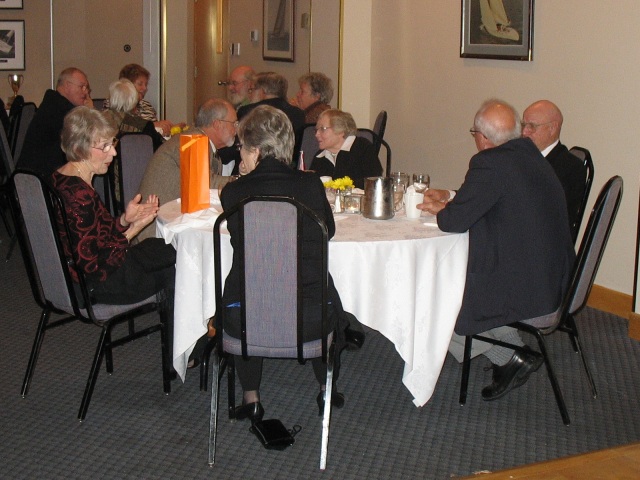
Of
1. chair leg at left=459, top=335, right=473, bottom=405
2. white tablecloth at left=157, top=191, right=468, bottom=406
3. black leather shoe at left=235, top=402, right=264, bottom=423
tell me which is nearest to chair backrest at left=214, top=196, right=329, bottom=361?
white tablecloth at left=157, top=191, right=468, bottom=406

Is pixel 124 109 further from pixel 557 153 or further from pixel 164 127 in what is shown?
pixel 557 153

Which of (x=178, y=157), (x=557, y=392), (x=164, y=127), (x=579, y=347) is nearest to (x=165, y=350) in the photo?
(x=178, y=157)

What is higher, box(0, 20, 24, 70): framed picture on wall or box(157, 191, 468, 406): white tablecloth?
box(0, 20, 24, 70): framed picture on wall

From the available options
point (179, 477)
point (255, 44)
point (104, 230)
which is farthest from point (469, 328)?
point (255, 44)

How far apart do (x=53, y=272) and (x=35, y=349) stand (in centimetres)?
45

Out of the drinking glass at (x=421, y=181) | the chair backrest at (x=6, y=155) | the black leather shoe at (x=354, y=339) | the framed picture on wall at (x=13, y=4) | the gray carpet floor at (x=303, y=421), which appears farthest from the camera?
the framed picture on wall at (x=13, y=4)

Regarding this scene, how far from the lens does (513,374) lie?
3387 mm

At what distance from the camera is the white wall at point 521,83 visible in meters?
4.31

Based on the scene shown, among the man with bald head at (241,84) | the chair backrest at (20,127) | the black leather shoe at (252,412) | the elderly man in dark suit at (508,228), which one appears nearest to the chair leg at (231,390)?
the black leather shoe at (252,412)

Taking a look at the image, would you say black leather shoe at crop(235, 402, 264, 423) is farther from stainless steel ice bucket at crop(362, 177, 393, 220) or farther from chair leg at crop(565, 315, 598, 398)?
chair leg at crop(565, 315, 598, 398)

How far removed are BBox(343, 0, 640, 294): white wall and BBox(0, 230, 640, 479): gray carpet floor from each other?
101cm

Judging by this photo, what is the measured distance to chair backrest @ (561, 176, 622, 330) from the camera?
301 centimetres

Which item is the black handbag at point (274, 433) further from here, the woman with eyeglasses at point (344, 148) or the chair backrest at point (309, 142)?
the chair backrest at point (309, 142)

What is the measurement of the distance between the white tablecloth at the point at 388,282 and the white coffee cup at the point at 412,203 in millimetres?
100
